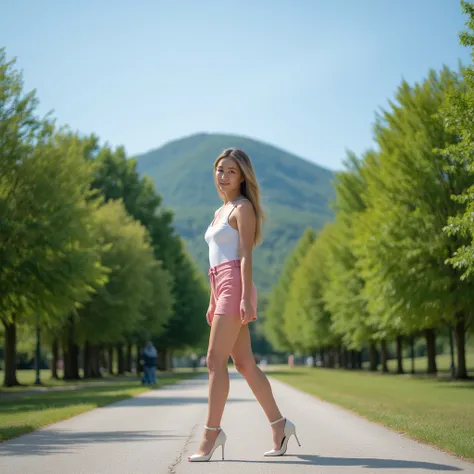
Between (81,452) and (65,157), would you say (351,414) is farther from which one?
(65,157)

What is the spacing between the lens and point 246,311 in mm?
7578

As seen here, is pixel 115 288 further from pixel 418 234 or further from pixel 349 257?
pixel 418 234

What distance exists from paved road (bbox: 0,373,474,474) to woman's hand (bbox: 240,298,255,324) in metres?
1.21

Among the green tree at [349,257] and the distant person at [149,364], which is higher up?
the green tree at [349,257]

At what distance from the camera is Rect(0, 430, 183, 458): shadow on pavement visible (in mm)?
9147

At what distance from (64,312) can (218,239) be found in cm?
2029

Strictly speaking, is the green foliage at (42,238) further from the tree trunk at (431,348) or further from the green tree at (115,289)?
→ the tree trunk at (431,348)

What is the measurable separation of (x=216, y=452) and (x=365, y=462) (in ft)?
5.50

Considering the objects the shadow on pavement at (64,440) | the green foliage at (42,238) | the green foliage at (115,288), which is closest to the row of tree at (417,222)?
the green foliage at (42,238)

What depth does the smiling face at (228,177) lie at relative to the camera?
8.16 meters

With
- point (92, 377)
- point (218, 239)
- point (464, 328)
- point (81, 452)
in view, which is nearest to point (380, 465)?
point (218, 239)

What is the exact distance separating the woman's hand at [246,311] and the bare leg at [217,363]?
0.16m

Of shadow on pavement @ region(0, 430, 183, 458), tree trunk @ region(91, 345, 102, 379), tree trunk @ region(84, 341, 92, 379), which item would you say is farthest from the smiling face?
tree trunk @ region(91, 345, 102, 379)

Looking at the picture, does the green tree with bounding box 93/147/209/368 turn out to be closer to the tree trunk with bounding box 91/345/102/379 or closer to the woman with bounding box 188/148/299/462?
the tree trunk with bounding box 91/345/102/379
